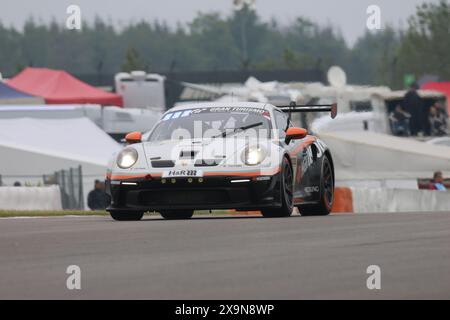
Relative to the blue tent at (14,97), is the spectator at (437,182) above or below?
below

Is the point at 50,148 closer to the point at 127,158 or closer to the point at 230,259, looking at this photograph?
the point at 127,158

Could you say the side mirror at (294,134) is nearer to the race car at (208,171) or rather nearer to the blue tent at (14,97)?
the race car at (208,171)

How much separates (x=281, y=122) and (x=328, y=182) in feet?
3.33

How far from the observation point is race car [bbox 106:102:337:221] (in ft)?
42.5

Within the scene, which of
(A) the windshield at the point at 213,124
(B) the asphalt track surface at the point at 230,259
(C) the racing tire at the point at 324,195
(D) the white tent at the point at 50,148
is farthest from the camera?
(D) the white tent at the point at 50,148

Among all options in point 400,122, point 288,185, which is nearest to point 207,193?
point 288,185

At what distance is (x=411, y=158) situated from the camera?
89.2 ft

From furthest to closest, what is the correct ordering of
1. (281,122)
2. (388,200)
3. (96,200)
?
(96,200)
(388,200)
(281,122)

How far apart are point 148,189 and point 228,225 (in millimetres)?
1627

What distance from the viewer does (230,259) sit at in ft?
27.6

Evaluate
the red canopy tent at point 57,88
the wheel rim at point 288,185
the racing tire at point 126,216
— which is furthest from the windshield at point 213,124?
the red canopy tent at point 57,88

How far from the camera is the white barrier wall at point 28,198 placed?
20.5 meters

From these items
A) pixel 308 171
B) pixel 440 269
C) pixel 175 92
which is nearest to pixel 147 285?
pixel 440 269
